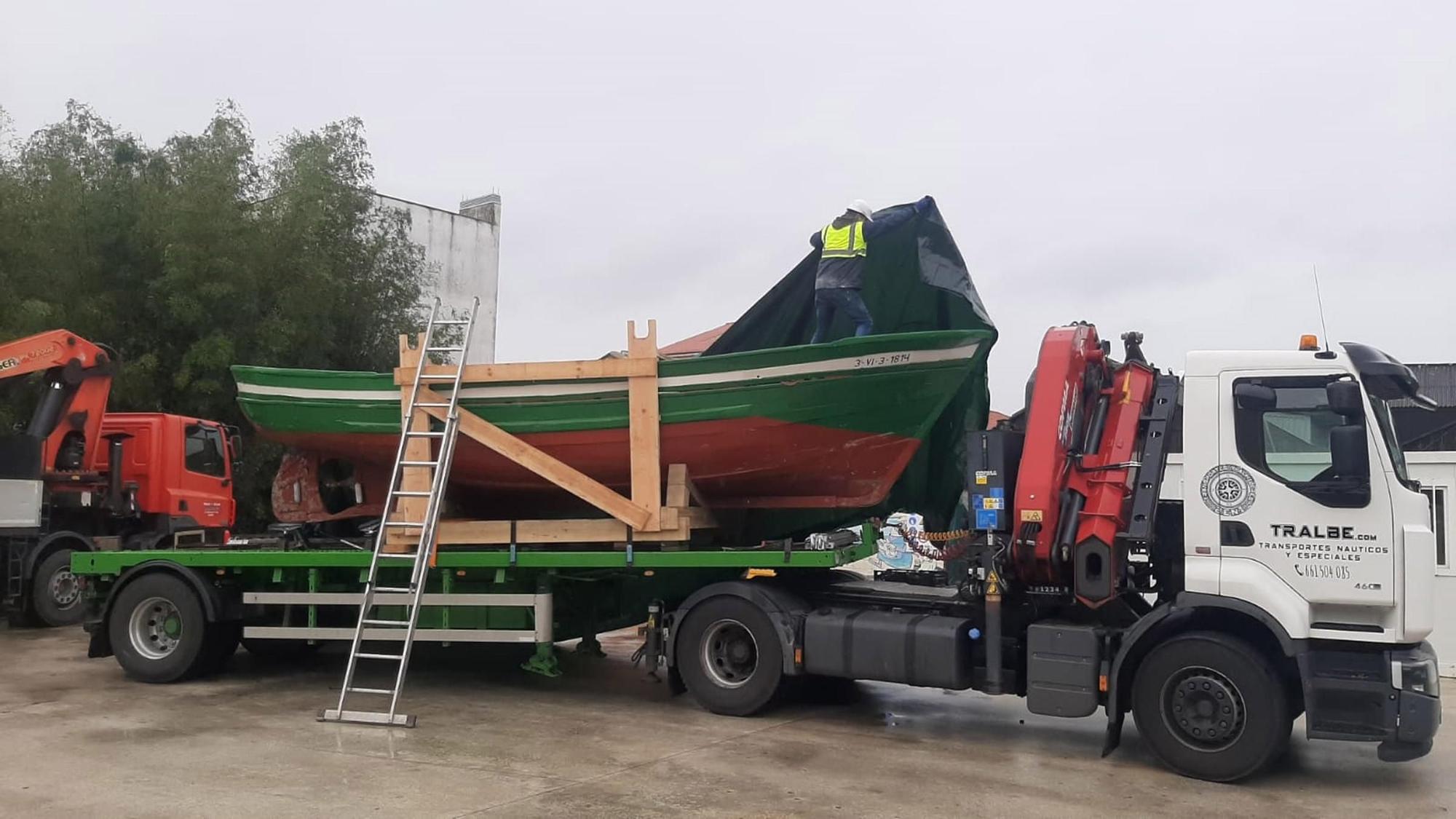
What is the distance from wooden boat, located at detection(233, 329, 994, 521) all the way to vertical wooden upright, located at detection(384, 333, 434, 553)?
20cm

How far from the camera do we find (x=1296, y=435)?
6.12 metres

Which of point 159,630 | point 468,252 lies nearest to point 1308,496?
point 159,630

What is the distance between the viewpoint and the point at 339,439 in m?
8.98

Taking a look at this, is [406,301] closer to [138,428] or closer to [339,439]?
[138,428]

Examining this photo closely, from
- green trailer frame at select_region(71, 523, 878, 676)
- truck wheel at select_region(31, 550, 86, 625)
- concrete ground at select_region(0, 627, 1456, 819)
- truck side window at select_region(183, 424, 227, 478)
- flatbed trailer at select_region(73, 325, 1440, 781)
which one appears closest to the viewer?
concrete ground at select_region(0, 627, 1456, 819)

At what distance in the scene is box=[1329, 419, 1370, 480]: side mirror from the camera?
5844 millimetres

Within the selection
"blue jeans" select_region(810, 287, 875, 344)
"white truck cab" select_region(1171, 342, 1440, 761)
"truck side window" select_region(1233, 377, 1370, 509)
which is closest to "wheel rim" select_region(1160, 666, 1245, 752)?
"white truck cab" select_region(1171, 342, 1440, 761)

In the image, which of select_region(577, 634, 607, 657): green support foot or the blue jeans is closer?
the blue jeans

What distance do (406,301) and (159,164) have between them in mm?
4198

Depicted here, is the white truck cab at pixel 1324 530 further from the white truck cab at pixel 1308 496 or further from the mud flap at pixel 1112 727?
the mud flap at pixel 1112 727

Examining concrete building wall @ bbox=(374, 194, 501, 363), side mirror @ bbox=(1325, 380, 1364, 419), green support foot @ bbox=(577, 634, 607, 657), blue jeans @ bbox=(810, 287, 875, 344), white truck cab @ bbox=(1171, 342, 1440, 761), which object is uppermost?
concrete building wall @ bbox=(374, 194, 501, 363)

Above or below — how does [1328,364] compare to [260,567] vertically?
above

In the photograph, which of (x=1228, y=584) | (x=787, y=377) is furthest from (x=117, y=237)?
(x=1228, y=584)

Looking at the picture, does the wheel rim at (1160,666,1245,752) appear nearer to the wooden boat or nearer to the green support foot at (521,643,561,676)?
the wooden boat
